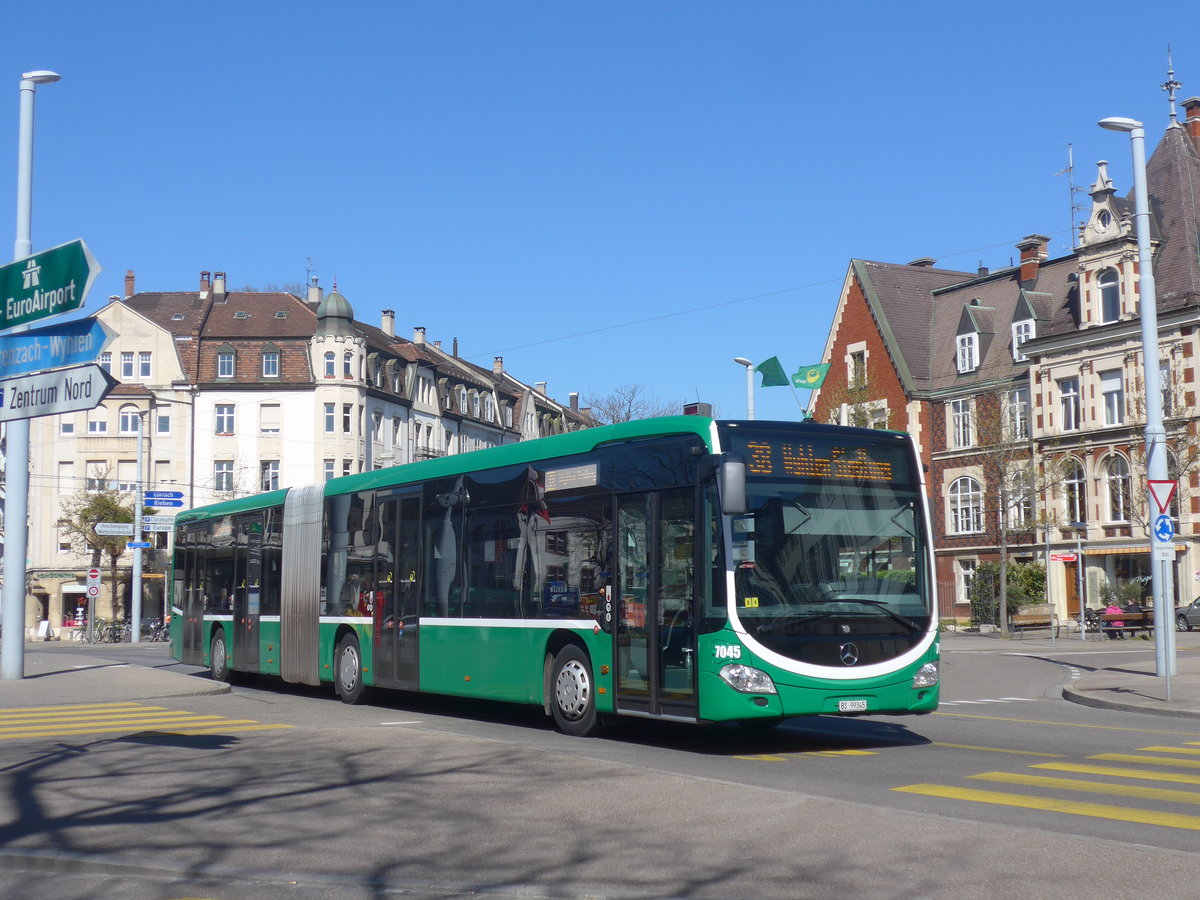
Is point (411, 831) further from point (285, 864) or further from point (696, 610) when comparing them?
point (696, 610)

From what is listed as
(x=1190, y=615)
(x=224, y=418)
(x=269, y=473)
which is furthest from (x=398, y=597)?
(x=224, y=418)

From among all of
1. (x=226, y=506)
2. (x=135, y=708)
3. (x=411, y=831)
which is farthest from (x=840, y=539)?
(x=226, y=506)

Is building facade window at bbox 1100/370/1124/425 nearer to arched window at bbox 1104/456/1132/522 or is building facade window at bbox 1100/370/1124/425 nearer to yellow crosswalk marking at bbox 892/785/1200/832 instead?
arched window at bbox 1104/456/1132/522

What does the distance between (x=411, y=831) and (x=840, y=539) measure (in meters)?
5.96

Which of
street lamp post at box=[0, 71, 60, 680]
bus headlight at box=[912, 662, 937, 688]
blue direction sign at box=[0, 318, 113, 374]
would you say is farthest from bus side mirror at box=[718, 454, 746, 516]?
street lamp post at box=[0, 71, 60, 680]

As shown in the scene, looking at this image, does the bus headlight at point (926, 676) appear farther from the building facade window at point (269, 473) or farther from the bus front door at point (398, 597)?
the building facade window at point (269, 473)

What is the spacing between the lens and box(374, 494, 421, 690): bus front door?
18281 mm

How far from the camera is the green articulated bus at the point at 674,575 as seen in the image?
496 inches

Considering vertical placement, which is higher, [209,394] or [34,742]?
[209,394]

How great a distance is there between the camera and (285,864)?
7.36 meters

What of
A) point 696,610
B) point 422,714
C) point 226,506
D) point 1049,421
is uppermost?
point 1049,421

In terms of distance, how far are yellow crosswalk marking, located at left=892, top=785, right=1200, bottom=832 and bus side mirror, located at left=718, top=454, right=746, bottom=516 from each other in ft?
9.43

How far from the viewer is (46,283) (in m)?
14.6

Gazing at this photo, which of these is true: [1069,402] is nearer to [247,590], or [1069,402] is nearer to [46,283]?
[247,590]
